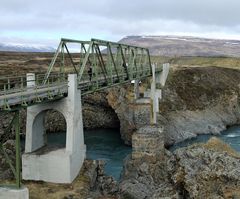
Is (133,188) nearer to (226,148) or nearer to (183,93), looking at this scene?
(226,148)

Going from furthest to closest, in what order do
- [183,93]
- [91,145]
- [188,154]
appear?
[183,93]
[91,145]
[188,154]

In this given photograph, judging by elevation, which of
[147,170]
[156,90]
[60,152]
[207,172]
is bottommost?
[147,170]

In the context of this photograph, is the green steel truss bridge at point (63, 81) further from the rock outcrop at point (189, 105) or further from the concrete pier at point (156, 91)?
the rock outcrop at point (189, 105)

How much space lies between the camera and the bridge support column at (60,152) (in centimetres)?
3922

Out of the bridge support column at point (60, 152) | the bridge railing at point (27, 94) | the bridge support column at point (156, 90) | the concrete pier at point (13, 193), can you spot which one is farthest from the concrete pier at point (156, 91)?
the concrete pier at point (13, 193)

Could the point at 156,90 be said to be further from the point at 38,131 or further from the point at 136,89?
the point at 38,131

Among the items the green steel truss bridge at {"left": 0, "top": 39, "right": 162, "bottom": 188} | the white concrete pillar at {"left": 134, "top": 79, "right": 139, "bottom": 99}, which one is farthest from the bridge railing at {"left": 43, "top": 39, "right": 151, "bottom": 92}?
the white concrete pillar at {"left": 134, "top": 79, "right": 139, "bottom": 99}

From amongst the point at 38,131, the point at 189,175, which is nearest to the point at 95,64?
the point at 38,131

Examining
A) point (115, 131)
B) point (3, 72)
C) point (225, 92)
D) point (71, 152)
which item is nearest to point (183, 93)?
point (225, 92)

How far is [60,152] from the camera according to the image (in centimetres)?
4000

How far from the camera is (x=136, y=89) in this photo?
75812 millimetres

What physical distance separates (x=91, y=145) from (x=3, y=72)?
97.7ft

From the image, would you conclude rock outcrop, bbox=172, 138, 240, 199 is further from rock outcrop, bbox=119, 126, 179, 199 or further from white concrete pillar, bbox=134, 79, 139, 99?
white concrete pillar, bbox=134, 79, 139, 99

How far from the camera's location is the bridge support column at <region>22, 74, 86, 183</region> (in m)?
39.2
